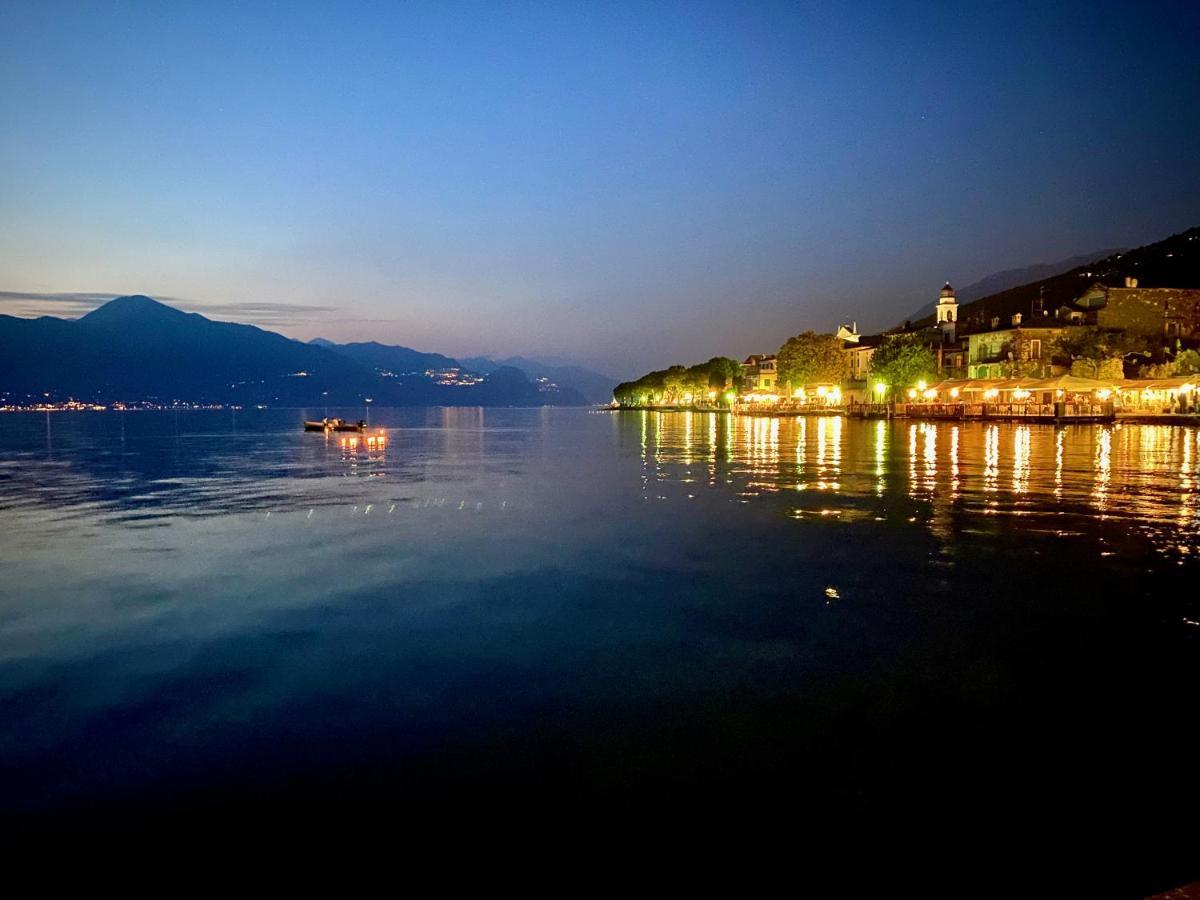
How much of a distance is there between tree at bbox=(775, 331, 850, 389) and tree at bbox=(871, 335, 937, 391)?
54.4 feet

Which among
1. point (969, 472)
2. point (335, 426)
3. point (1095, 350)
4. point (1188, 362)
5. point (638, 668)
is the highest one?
point (1095, 350)

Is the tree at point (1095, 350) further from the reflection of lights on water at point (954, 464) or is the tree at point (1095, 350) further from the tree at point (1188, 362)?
the reflection of lights on water at point (954, 464)

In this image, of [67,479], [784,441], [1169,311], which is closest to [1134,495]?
[784,441]

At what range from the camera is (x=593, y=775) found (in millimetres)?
7832

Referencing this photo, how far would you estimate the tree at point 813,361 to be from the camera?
127m

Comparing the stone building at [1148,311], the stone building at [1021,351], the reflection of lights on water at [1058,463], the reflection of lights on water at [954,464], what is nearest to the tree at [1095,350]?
the stone building at [1021,351]

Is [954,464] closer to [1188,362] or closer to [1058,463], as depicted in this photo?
[1058,463]

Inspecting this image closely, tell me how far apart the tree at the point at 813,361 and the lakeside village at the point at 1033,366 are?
182mm

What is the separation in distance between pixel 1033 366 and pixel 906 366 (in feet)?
49.4

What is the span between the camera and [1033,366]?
95.8m

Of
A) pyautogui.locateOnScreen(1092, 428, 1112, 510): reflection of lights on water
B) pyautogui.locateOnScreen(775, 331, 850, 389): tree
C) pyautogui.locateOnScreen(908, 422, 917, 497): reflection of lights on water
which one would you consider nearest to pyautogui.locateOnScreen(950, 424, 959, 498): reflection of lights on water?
pyautogui.locateOnScreen(908, 422, 917, 497): reflection of lights on water

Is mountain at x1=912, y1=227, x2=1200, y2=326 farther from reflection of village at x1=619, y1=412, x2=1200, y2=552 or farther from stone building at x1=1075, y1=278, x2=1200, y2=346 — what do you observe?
reflection of village at x1=619, y1=412, x2=1200, y2=552

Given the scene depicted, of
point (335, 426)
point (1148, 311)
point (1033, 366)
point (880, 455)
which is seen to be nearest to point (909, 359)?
point (1033, 366)

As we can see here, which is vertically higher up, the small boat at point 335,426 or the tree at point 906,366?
the tree at point 906,366
